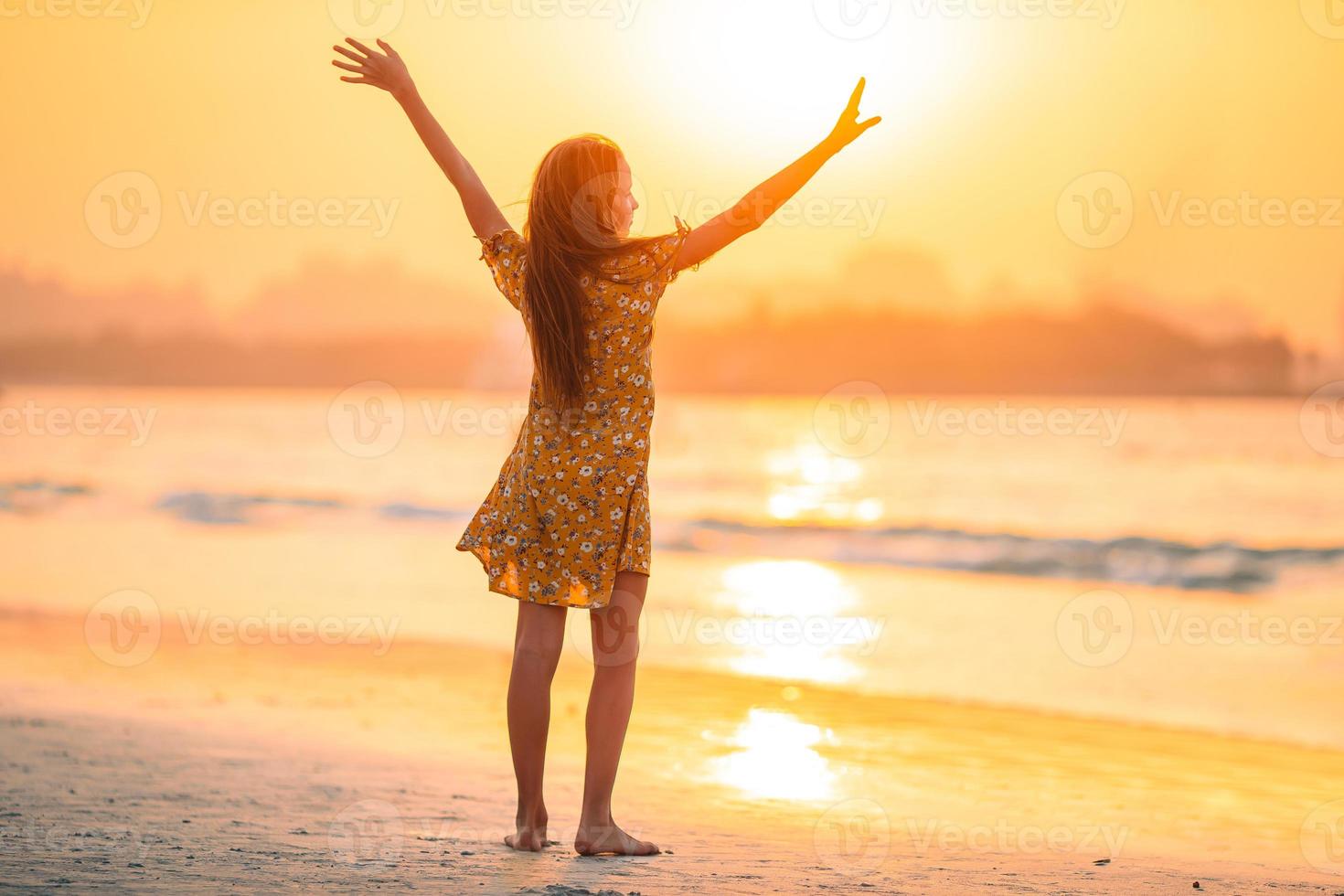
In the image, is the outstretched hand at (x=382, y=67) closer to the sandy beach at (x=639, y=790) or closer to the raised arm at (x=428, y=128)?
the raised arm at (x=428, y=128)

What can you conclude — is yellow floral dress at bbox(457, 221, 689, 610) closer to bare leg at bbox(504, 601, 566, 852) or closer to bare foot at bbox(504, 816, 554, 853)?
bare leg at bbox(504, 601, 566, 852)

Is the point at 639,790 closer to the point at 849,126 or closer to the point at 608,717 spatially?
the point at 608,717

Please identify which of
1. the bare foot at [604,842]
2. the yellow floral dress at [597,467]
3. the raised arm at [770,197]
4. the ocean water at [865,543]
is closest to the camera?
the raised arm at [770,197]

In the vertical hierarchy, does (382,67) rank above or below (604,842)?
above

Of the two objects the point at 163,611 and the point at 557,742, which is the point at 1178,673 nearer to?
the point at 557,742

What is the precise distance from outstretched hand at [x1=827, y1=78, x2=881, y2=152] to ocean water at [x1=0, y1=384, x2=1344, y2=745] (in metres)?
3.68

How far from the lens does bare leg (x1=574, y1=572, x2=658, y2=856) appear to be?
11.1ft

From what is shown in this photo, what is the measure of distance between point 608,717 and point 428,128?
63.2 inches

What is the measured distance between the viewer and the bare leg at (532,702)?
11.2 feet

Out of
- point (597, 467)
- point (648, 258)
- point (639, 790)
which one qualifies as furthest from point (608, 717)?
point (648, 258)

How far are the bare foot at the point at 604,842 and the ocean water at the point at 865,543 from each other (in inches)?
128

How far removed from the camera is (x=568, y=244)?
329 centimetres

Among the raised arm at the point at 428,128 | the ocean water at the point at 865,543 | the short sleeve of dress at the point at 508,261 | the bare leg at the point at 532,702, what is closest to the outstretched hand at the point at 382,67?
the raised arm at the point at 428,128

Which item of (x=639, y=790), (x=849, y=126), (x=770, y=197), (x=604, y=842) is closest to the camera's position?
(x=770, y=197)
